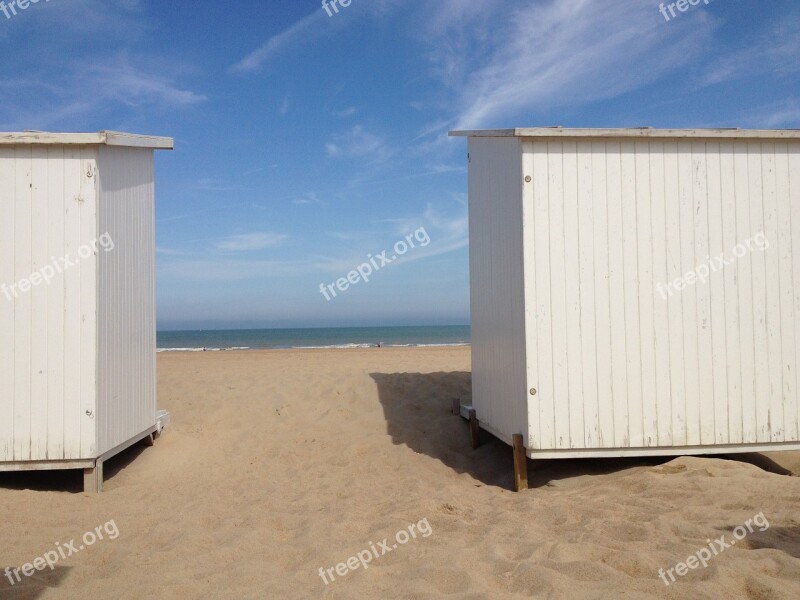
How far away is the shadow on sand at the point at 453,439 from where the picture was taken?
6012 mm

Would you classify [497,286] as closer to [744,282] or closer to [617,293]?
[617,293]

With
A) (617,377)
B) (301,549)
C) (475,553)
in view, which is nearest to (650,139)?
(617,377)

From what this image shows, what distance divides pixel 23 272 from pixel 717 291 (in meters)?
6.57

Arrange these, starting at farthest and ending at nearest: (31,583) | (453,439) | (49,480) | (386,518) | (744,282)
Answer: (453,439) → (49,480) → (744,282) → (386,518) → (31,583)

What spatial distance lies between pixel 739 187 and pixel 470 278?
319cm

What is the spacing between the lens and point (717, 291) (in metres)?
5.71

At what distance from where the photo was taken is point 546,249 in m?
5.59

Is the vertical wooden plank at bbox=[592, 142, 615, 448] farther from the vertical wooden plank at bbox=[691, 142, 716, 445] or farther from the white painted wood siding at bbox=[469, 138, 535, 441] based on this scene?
the vertical wooden plank at bbox=[691, 142, 716, 445]

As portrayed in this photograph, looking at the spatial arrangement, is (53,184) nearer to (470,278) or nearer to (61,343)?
(61,343)

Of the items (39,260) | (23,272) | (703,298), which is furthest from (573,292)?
(23,272)

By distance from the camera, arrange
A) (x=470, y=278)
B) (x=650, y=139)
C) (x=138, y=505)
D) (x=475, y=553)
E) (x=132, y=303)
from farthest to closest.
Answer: (x=470, y=278) → (x=132, y=303) → (x=650, y=139) → (x=138, y=505) → (x=475, y=553)

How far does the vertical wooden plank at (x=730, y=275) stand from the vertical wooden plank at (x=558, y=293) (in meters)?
1.52

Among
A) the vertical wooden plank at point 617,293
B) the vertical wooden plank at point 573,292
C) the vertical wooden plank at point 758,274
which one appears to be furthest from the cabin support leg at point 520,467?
the vertical wooden plank at point 758,274

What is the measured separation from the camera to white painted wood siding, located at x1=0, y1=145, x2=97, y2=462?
18.1ft
